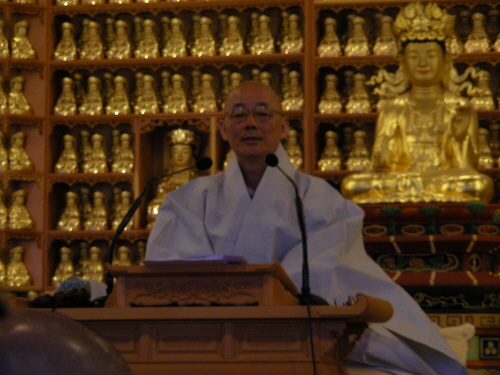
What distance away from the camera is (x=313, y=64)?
5.68 m

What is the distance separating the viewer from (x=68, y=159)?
5.80m

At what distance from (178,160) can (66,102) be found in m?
0.82

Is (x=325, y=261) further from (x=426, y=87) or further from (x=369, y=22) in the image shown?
(x=369, y=22)

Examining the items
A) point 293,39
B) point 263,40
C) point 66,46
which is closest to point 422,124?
point 293,39

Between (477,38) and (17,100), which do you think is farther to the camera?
(17,100)

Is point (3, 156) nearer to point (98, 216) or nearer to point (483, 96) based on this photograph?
point (98, 216)

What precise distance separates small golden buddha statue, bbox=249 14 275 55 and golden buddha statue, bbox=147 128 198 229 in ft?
2.16

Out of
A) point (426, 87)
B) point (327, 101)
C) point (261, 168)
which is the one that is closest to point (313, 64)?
point (327, 101)

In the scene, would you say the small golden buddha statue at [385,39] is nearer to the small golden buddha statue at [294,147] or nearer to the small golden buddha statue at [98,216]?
the small golden buddha statue at [294,147]

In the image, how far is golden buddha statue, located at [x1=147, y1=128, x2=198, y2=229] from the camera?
5.64m

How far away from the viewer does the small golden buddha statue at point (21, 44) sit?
5.77 m

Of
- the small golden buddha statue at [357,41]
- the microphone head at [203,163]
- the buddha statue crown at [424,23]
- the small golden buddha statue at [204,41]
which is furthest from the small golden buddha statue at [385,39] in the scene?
the microphone head at [203,163]

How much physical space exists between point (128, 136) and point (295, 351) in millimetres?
4289

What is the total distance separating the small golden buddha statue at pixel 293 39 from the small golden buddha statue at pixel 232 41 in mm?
275
